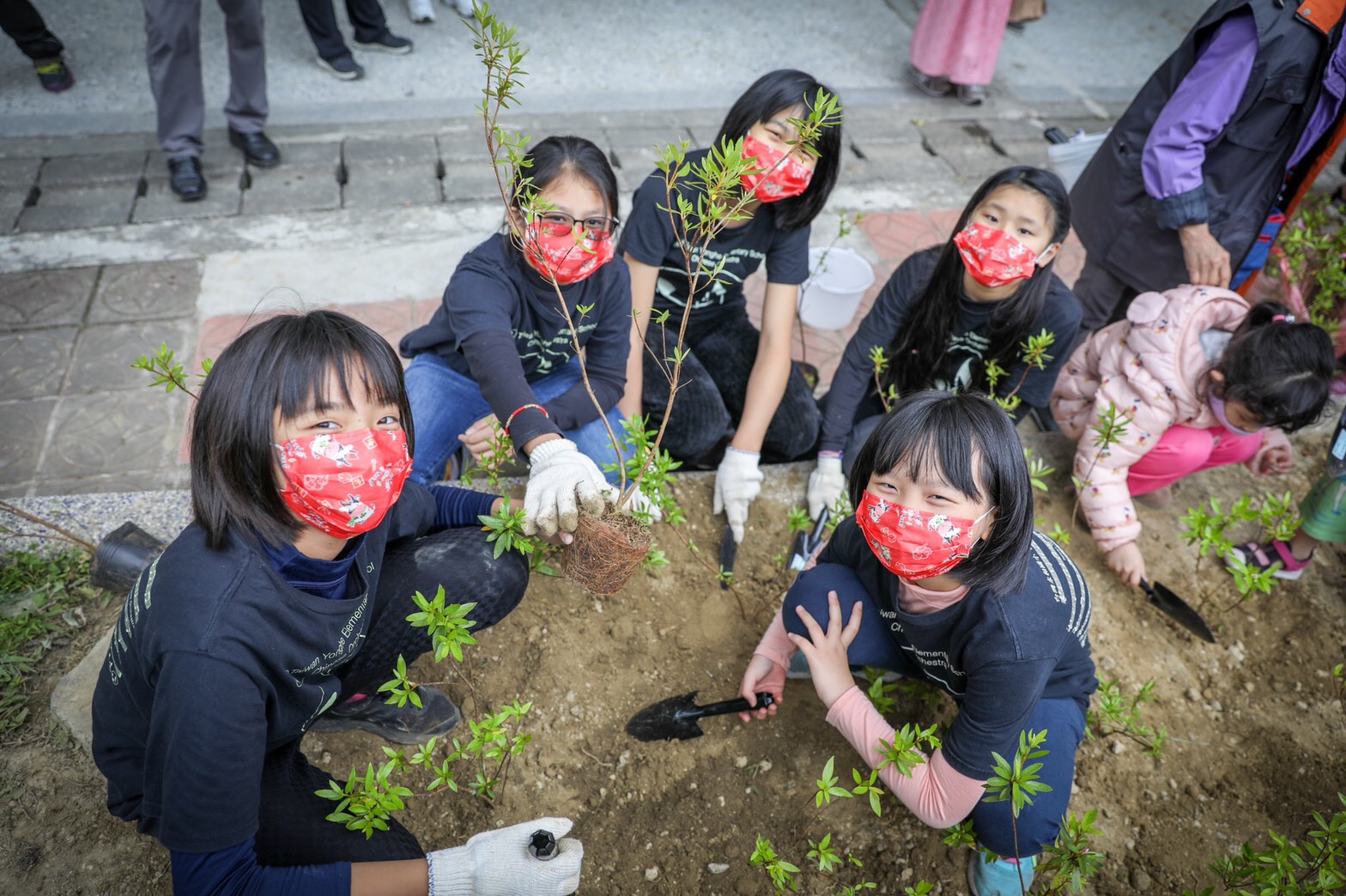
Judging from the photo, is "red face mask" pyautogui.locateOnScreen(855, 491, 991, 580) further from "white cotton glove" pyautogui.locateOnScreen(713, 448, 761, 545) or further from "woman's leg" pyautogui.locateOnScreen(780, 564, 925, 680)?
"white cotton glove" pyautogui.locateOnScreen(713, 448, 761, 545)

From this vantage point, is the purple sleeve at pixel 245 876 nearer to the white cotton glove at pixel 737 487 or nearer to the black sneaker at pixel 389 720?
the black sneaker at pixel 389 720

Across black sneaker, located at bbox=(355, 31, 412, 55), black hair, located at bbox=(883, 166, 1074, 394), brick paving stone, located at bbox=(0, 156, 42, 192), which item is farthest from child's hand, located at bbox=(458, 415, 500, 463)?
black sneaker, located at bbox=(355, 31, 412, 55)

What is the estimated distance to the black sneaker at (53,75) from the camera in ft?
15.8

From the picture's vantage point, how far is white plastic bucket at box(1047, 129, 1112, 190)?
3982 millimetres

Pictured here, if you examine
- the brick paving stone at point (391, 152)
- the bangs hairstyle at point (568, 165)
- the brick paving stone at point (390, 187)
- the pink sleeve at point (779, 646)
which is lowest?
the brick paving stone at point (390, 187)

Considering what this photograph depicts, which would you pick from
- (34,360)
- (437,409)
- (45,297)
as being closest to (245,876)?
(437,409)

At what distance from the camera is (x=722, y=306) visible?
3.05 metres

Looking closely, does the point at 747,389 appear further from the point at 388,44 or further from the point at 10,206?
the point at 388,44

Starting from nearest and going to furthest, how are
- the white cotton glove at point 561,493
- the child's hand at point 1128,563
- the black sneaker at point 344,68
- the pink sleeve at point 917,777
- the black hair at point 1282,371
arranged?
the pink sleeve at point 917,777
the white cotton glove at point 561,493
the black hair at point 1282,371
the child's hand at point 1128,563
the black sneaker at point 344,68

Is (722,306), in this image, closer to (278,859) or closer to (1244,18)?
(1244,18)

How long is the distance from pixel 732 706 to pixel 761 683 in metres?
0.10

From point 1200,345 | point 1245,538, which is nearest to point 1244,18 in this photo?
point 1200,345

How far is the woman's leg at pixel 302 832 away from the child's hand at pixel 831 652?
0.90m

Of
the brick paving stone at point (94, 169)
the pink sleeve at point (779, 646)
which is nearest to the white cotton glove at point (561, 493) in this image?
the pink sleeve at point (779, 646)
